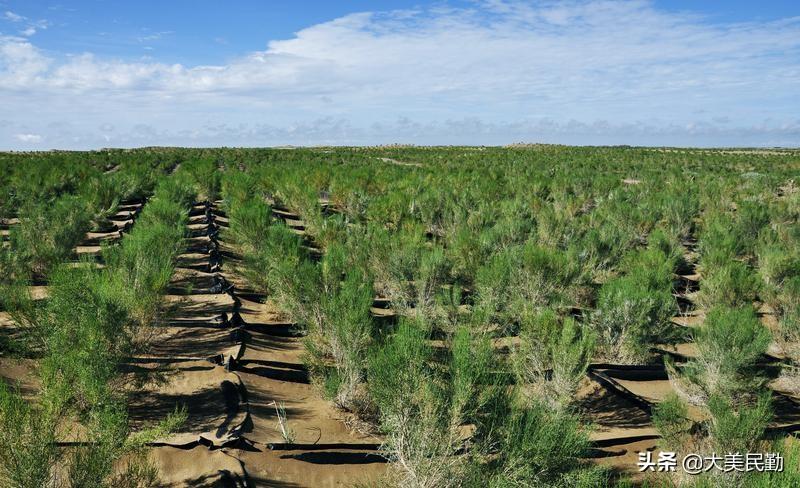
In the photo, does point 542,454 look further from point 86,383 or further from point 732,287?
point 732,287

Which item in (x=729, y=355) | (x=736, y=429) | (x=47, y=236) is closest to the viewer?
(x=736, y=429)

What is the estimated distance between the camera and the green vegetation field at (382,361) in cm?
320

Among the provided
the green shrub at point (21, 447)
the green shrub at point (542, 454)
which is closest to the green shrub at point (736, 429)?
the green shrub at point (542, 454)

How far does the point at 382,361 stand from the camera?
352 centimetres

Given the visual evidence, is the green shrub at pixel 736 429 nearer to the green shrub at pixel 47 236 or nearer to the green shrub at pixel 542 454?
the green shrub at pixel 542 454

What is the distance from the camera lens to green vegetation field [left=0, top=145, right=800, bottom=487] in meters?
3.20

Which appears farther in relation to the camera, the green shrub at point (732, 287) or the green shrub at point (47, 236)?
the green shrub at point (47, 236)

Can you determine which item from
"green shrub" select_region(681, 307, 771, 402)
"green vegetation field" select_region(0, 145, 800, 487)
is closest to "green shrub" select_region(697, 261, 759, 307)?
"green vegetation field" select_region(0, 145, 800, 487)

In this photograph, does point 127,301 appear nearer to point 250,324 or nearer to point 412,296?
point 250,324

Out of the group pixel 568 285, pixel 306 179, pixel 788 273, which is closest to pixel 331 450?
pixel 568 285

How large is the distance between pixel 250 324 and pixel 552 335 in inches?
131

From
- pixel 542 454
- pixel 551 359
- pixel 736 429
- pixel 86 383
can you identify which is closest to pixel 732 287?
pixel 551 359

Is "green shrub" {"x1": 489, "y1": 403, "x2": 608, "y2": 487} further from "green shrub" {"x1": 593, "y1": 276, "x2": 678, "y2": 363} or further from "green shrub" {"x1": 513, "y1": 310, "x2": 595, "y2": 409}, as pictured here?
"green shrub" {"x1": 593, "y1": 276, "x2": 678, "y2": 363}

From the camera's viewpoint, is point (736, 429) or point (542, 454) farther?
point (736, 429)
